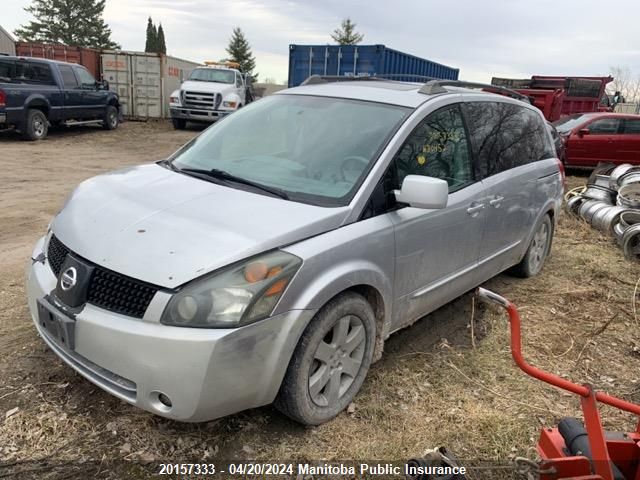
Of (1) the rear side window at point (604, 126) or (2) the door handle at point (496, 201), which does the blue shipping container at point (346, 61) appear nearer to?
(1) the rear side window at point (604, 126)

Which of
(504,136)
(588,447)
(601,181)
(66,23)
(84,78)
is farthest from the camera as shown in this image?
(66,23)

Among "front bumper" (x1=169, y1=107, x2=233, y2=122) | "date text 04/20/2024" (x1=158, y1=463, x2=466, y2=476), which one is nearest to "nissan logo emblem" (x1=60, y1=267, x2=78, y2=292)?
"date text 04/20/2024" (x1=158, y1=463, x2=466, y2=476)

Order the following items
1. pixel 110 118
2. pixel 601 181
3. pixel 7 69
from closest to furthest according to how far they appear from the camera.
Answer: pixel 601 181 → pixel 7 69 → pixel 110 118

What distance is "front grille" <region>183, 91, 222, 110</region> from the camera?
56.6 ft

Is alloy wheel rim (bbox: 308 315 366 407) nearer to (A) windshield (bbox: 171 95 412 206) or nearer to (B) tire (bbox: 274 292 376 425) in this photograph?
(B) tire (bbox: 274 292 376 425)

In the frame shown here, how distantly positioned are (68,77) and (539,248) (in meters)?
13.5

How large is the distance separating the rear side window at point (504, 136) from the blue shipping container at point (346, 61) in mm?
8711

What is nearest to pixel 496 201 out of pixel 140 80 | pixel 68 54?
pixel 140 80

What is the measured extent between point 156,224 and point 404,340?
207 centimetres

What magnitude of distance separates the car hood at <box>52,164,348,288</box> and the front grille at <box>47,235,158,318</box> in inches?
1.5

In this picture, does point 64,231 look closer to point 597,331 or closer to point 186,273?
point 186,273

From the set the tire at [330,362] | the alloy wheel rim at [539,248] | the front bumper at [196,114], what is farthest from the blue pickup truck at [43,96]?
the tire at [330,362]

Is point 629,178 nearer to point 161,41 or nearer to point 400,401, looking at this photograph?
point 400,401

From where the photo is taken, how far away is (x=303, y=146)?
10.5 ft
